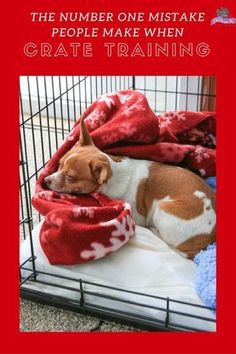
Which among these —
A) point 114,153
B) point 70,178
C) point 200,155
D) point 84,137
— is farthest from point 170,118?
point 70,178

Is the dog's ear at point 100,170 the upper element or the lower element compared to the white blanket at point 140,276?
upper

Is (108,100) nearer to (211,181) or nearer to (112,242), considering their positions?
(211,181)

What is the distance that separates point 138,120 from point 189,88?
3.22 ft

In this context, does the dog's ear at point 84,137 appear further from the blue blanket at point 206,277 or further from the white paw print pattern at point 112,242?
the blue blanket at point 206,277

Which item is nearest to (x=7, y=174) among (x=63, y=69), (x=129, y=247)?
(x=63, y=69)

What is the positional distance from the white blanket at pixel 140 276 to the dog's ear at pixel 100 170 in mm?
250

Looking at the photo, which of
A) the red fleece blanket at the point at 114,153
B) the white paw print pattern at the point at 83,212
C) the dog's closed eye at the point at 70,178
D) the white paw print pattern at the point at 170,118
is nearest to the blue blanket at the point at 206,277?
the red fleece blanket at the point at 114,153

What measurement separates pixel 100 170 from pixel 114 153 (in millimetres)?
186

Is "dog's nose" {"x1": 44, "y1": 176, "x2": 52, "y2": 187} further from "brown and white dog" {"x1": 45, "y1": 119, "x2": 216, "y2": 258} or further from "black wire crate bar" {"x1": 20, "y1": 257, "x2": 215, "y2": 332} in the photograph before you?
"black wire crate bar" {"x1": 20, "y1": 257, "x2": 215, "y2": 332}

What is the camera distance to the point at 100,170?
194 cm

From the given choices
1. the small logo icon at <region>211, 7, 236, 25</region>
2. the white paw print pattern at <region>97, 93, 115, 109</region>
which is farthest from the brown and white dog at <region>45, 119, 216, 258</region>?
the small logo icon at <region>211, 7, 236, 25</region>

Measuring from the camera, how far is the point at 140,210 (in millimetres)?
2008

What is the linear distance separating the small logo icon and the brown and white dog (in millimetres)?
809

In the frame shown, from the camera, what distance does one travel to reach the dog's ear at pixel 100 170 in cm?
192
